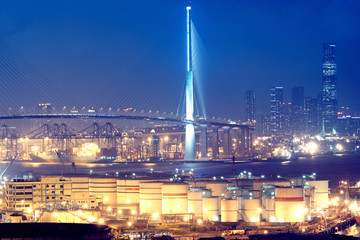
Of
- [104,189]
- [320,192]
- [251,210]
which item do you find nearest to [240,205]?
[251,210]

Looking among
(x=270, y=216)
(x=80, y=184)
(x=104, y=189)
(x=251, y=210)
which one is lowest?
(x=270, y=216)

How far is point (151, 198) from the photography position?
48.8 ft

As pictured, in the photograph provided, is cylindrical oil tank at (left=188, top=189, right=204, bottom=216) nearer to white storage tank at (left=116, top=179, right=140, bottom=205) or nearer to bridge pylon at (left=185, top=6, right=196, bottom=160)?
white storage tank at (left=116, top=179, right=140, bottom=205)

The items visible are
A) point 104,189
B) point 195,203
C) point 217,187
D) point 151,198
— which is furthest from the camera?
point 104,189

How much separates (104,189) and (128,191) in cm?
69

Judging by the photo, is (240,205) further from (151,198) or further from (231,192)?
(151,198)

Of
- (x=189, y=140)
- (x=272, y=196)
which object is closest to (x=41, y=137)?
(x=189, y=140)

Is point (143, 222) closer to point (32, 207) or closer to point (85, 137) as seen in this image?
point (32, 207)

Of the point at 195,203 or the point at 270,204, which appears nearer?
the point at 270,204

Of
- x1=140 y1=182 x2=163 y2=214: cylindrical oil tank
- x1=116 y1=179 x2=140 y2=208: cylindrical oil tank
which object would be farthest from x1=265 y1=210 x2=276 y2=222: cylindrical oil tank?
x1=116 y1=179 x2=140 y2=208: cylindrical oil tank

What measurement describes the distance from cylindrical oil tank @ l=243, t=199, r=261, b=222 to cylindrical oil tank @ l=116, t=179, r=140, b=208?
110 inches

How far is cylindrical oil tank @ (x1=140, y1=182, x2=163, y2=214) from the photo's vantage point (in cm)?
1470

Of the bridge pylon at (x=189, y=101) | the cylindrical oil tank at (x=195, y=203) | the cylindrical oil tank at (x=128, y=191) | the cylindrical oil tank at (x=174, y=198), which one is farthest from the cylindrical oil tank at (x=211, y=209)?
the bridge pylon at (x=189, y=101)

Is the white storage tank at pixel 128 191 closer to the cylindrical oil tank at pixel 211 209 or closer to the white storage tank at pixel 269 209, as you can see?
the cylindrical oil tank at pixel 211 209
